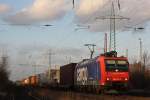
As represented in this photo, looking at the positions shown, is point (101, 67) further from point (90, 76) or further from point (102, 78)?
point (90, 76)

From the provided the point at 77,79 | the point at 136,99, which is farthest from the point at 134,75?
the point at 136,99

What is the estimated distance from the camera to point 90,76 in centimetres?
4684

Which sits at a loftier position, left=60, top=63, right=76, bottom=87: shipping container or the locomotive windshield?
the locomotive windshield

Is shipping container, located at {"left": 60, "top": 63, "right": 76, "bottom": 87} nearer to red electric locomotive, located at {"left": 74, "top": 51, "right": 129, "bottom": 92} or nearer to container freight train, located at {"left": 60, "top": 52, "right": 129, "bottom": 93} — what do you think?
container freight train, located at {"left": 60, "top": 52, "right": 129, "bottom": 93}

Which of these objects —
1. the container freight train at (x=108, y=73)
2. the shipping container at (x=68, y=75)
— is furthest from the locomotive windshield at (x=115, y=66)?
the shipping container at (x=68, y=75)

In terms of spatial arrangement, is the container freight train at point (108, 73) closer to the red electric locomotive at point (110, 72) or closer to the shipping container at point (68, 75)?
the red electric locomotive at point (110, 72)

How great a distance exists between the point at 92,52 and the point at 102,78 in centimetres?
2686

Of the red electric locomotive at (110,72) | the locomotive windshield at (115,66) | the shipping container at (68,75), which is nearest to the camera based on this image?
the red electric locomotive at (110,72)

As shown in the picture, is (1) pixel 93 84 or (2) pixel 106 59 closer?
(2) pixel 106 59

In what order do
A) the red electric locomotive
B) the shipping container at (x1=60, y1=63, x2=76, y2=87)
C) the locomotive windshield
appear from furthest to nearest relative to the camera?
the shipping container at (x1=60, y1=63, x2=76, y2=87) < the locomotive windshield < the red electric locomotive

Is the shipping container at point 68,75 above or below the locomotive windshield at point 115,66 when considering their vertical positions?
below

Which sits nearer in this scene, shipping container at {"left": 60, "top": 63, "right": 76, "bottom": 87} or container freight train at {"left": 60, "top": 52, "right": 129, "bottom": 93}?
container freight train at {"left": 60, "top": 52, "right": 129, "bottom": 93}

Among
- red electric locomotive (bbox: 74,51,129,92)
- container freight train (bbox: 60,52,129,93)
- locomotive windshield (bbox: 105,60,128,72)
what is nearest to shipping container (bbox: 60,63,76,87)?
container freight train (bbox: 60,52,129,93)

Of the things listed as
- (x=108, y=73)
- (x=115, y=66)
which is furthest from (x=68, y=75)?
(x=108, y=73)
